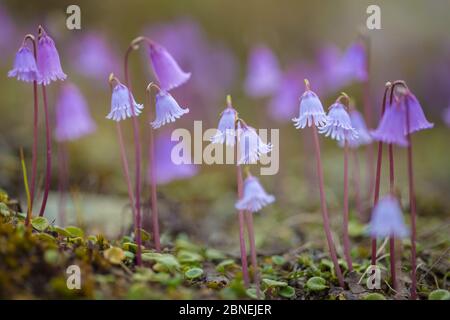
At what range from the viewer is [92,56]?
612 centimetres

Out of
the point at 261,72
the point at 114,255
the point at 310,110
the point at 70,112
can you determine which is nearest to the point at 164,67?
the point at 310,110

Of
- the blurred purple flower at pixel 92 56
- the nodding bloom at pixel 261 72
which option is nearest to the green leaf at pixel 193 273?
the nodding bloom at pixel 261 72

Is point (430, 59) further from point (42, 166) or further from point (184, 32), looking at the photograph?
point (42, 166)

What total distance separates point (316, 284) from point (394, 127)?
2.86 ft

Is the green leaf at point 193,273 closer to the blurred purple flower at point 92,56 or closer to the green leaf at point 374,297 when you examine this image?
the green leaf at point 374,297

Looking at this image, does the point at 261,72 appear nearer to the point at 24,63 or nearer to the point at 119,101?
the point at 119,101

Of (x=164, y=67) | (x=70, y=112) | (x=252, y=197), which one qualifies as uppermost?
(x=164, y=67)

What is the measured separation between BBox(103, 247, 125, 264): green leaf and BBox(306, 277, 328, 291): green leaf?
933 mm

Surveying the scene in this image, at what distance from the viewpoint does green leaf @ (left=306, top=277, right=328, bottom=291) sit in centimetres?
257

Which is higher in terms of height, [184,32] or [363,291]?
[184,32]

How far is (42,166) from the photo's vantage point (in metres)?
4.68
